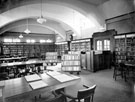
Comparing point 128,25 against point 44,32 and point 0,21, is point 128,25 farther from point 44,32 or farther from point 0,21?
point 44,32

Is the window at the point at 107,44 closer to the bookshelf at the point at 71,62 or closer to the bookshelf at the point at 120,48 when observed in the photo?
the bookshelf at the point at 120,48

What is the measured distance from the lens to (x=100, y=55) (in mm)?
6238

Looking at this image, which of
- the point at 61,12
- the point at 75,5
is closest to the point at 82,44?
the point at 61,12

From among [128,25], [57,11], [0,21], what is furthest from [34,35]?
[128,25]

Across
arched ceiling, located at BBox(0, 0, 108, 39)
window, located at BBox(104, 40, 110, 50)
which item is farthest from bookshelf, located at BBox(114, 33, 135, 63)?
arched ceiling, located at BBox(0, 0, 108, 39)

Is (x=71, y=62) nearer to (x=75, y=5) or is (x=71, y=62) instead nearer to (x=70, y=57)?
(x=70, y=57)

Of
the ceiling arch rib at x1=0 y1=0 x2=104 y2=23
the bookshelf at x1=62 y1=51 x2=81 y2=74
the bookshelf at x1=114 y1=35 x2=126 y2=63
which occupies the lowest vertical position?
the bookshelf at x1=62 y1=51 x2=81 y2=74

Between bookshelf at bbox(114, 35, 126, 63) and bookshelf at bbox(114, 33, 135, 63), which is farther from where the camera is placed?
bookshelf at bbox(114, 35, 126, 63)

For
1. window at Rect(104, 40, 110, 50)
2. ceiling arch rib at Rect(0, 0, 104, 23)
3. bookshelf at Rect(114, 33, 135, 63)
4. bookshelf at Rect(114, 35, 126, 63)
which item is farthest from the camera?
window at Rect(104, 40, 110, 50)

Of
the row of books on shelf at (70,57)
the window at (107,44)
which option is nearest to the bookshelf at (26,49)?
the row of books on shelf at (70,57)

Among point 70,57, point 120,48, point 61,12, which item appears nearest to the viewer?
point 70,57

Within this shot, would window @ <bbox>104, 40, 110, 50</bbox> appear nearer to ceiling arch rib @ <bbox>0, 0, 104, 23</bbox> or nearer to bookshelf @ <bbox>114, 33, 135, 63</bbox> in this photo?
bookshelf @ <bbox>114, 33, 135, 63</bbox>

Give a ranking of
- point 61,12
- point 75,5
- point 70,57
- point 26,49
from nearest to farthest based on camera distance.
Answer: point 70,57, point 75,5, point 61,12, point 26,49

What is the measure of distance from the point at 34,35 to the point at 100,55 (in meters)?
10.6
